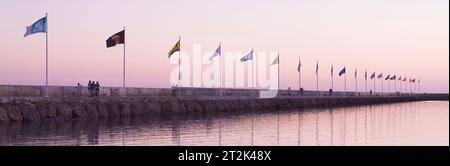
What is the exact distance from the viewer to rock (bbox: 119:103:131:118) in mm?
48000

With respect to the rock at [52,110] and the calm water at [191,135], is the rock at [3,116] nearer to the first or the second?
the calm water at [191,135]

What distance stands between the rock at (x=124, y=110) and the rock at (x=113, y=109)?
410mm

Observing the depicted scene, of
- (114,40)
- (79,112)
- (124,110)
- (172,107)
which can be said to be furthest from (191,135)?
(172,107)

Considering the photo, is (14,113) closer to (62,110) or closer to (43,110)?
(43,110)

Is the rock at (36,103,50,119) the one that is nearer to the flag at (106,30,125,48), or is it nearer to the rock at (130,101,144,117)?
the flag at (106,30,125,48)

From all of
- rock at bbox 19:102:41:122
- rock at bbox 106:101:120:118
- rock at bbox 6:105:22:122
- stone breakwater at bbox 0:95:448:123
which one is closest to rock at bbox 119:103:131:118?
stone breakwater at bbox 0:95:448:123

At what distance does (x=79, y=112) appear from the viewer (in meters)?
42.5
